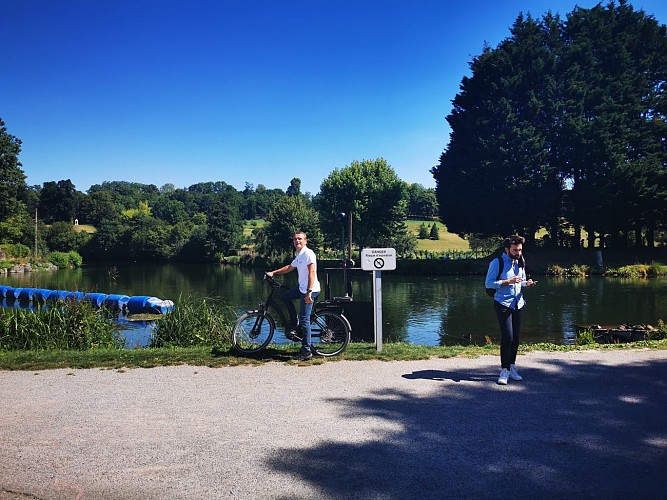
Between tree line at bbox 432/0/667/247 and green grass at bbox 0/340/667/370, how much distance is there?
3608cm

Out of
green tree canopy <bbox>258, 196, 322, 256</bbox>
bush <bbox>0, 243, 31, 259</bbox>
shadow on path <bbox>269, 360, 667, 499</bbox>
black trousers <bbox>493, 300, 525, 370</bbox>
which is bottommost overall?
shadow on path <bbox>269, 360, 667, 499</bbox>

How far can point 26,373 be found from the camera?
726 centimetres

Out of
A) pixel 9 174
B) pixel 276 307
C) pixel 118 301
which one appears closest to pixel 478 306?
pixel 118 301

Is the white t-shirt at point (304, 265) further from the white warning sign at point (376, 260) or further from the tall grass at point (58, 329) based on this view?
the tall grass at point (58, 329)

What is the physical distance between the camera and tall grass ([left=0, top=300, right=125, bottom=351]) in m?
10.5

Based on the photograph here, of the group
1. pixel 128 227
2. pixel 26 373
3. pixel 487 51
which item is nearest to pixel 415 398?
pixel 26 373

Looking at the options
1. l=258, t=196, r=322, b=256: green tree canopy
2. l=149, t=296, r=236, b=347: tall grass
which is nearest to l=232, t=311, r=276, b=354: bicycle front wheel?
l=149, t=296, r=236, b=347: tall grass

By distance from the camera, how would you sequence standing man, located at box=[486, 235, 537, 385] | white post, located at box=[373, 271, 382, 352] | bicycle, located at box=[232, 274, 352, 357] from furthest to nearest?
white post, located at box=[373, 271, 382, 352]
bicycle, located at box=[232, 274, 352, 357]
standing man, located at box=[486, 235, 537, 385]

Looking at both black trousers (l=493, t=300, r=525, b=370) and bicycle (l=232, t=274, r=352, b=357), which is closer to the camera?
black trousers (l=493, t=300, r=525, b=370)

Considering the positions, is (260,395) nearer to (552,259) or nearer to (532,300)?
(532,300)

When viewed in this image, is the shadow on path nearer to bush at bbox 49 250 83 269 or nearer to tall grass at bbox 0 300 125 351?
tall grass at bbox 0 300 125 351

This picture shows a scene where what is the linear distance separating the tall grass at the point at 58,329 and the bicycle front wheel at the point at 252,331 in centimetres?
402

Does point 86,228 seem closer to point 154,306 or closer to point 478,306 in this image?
point 154,306

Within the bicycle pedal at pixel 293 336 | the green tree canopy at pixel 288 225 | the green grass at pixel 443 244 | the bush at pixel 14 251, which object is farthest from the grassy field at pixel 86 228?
the bicycle pedal at pixel 293 336
